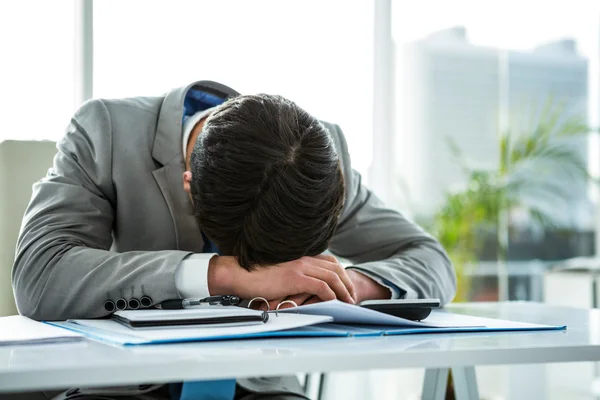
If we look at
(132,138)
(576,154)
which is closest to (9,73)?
(132,138)

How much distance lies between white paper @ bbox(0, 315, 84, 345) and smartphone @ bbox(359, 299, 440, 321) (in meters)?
0.42

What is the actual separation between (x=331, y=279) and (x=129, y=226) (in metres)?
0.53

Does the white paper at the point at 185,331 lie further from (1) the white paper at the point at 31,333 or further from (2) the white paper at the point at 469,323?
(2) the white paper at the point at 469,323

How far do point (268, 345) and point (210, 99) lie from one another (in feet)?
3.16

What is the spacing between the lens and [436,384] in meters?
1.45

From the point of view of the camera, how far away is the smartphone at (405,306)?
1039 millimetres

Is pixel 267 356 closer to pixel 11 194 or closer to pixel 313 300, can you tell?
pixel 313 300

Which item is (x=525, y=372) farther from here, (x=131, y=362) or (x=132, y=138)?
(x=131, y=362)

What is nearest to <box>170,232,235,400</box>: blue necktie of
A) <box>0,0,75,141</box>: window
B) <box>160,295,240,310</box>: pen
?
<box>160,295,240,310</box>: pen

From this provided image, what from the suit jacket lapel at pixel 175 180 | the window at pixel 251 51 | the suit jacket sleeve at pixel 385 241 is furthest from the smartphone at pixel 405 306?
the window at pixel 251 51

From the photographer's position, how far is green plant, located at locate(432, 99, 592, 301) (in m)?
3.40

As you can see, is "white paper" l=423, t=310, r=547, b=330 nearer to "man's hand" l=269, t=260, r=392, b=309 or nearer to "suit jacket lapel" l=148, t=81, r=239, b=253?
"man's hand" l=269, t=260, r=392, b=309

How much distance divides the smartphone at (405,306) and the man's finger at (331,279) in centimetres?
13

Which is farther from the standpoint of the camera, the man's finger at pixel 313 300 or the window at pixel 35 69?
the window at pixel 35 69
